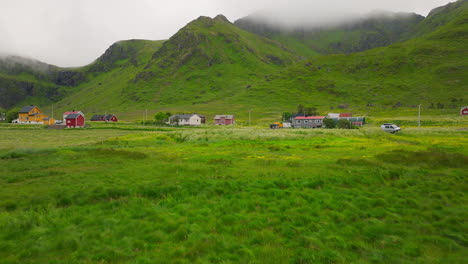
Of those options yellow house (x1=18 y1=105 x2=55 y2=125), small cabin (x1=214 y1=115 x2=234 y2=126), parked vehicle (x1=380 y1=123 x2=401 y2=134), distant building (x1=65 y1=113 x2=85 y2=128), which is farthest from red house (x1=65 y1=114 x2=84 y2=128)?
parked vehicle (x1=380 y1=123 x2=401 y2=134)

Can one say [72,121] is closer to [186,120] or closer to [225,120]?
[186,120]

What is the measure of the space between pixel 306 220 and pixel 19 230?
12128 mm

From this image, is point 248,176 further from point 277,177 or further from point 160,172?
point 160,172

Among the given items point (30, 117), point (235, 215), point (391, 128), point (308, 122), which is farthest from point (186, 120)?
point (235, 215)

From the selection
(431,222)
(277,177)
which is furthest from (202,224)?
(431,222)

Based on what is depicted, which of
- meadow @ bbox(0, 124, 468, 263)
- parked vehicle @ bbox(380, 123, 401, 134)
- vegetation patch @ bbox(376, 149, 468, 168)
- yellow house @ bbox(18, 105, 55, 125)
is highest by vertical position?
yellow house @ bbox(18, 105, 55, 125)

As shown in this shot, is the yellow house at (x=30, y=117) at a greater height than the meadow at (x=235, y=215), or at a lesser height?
greater

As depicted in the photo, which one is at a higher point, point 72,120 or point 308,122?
point 72,120

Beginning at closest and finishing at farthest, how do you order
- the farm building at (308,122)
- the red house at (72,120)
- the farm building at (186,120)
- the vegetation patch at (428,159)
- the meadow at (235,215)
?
the meadow at (235,215) → the vegetation patch at (428,159) → the red house at (72,120) → the farm building at (308,122) → the farm building at (186,120)

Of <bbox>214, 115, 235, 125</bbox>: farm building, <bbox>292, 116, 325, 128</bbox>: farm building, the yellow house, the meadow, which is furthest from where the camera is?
<bbox>214, 115, 235, 125</bbox>: farm building

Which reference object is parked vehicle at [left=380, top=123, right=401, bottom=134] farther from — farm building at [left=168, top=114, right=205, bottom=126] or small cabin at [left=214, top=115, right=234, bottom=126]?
farm building at [left=168, top=114, right=205, bottom=126]

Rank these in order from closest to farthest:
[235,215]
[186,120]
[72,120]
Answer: [235,215]
[72,120]
[186,120]

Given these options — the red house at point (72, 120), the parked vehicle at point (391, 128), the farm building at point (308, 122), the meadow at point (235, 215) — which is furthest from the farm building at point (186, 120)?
the meadow at point (235, 215)

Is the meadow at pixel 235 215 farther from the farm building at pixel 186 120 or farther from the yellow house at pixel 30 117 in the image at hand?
the yellow house at pixel 30 117
